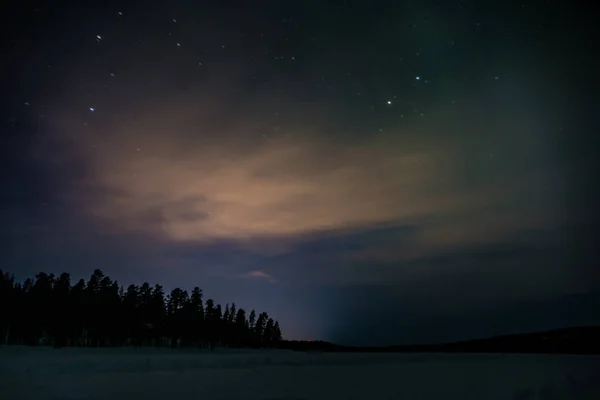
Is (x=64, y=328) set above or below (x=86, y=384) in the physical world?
above

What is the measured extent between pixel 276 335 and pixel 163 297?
66.9m

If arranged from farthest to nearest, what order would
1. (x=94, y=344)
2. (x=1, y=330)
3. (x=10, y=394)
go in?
1. (x=94, y=344)
2. (x=1, y=330)
3. (x=10, y=394)

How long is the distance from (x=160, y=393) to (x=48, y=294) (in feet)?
228

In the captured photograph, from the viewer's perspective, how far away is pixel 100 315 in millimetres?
82125

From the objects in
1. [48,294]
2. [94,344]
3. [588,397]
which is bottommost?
[588,397]

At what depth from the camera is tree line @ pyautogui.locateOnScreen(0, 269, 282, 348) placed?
246 feet

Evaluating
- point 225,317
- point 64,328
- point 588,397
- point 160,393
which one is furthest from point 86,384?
point 225,317

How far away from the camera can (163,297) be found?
105 metres

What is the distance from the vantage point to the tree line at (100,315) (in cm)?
7488

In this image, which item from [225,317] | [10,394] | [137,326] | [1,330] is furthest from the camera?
[225,317]

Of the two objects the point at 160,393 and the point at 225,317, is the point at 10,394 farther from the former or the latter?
the point at 225,317

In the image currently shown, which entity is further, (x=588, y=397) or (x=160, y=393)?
(x=588, y=397)

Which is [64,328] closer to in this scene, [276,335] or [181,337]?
[181,337]

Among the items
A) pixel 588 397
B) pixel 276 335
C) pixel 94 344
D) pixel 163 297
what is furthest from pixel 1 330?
pixel 276 335
